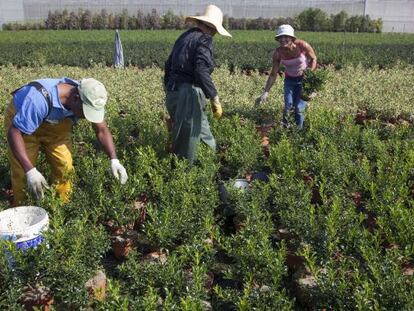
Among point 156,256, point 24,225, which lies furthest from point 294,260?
point 24,225

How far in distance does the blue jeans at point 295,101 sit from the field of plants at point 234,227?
156mm

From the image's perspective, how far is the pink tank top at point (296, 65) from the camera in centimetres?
644

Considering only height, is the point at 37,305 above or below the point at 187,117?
below

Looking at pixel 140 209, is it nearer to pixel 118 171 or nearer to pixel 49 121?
pixel 118 171

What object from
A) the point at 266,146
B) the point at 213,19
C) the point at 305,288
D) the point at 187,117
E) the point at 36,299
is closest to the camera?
the point at 36,299

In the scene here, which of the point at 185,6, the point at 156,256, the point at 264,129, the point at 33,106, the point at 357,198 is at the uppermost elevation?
the point at 185,6

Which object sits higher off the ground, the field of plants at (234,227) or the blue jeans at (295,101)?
the blue jeans at (295,101)

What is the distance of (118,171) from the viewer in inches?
161

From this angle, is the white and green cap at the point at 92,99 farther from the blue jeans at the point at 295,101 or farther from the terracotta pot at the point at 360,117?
the terracotta pot at the point at 360,117

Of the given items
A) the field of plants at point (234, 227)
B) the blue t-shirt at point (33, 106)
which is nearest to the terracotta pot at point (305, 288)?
the field of plants at point (234, 227)

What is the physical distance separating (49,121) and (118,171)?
2.32ft

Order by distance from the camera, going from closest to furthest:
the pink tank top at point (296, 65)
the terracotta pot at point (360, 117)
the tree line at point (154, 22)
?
1. the pink tank top at point (296, 65)
2. the terracotta pot at point (360, 117)
3. the tree line at point (154, 22)

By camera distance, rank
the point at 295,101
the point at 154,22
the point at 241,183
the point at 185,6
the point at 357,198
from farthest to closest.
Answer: the point at 185,6 → the point at 154,22 → the point at 295,101 → the point at 241,183 → the point at 357,198

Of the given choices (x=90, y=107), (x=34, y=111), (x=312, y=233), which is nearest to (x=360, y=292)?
(x=312, y=233)
